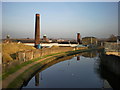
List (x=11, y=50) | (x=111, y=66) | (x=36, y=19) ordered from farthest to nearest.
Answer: (x=36, y=19)
(x=11, y=50)
(x=111, y=66)

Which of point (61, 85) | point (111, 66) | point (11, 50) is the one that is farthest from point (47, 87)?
point (11, 50)

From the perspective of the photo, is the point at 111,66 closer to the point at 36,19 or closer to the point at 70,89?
the point at 70,89

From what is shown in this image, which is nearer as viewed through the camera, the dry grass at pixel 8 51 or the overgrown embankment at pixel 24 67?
the overgrown embankment at pixel 24 67

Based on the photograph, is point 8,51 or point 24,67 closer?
point 24,67

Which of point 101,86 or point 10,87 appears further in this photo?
point 101,86

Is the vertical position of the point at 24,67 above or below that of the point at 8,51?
below

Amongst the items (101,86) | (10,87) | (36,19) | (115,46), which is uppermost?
(36,19)

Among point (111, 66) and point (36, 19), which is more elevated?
point (36, 19)

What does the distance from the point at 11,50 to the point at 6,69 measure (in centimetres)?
1686

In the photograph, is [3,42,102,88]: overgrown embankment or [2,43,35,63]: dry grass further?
[2,43,35,63]: dry grass

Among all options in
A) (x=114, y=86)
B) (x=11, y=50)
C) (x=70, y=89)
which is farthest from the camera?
(x=11, y=50)

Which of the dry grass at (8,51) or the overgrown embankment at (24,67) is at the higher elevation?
the dry grass at (8,51)

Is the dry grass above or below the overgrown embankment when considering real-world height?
above

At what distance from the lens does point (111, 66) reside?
17.8 meters
